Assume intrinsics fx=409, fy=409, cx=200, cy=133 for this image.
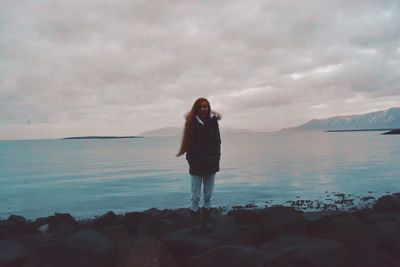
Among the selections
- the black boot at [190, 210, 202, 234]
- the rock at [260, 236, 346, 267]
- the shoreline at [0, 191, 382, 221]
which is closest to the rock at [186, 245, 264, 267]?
the rock at [260, 236, 346, 267]

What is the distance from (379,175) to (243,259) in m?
35.4

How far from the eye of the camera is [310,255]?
25.2 ft

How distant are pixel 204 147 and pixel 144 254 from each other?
9.56 feet

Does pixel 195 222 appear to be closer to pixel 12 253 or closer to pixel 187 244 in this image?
pixel 187 244

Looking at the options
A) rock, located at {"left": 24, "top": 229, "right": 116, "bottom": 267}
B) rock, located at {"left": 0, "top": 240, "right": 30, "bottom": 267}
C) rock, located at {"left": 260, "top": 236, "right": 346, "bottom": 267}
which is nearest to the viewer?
rock, located at {"left": 260, "top": 236, "right": 346, "bottom": 267}

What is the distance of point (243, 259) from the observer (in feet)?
24.9

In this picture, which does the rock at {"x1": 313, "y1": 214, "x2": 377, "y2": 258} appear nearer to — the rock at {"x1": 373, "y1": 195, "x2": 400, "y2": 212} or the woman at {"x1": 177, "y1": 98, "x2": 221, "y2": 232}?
the woman at {"x1": 177, "y1": 98, "x2": 221, "y2": 232}

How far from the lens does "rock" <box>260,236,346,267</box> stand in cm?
767

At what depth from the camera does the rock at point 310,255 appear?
7.67 metres

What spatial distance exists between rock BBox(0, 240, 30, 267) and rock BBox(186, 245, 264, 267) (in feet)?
11.9

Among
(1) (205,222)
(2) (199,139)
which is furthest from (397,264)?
(2) (199,139)

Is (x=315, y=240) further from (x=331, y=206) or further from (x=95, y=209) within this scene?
(x=95, y=209)

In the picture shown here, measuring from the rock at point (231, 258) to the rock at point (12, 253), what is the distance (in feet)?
11.9

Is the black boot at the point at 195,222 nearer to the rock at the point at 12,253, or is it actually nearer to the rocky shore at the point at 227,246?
the rocky shore at the point at 227,246
